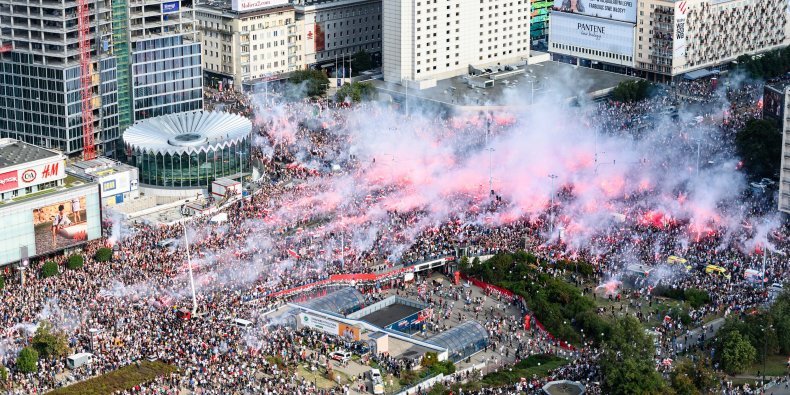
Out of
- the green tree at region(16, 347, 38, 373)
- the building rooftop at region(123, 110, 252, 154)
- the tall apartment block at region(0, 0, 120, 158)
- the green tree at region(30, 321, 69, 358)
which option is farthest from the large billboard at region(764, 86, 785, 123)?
the green tree at region(16, 347, 38, 373)

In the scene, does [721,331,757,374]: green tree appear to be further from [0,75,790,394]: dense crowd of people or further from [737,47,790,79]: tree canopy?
[737,47,790,79]: tree canopy

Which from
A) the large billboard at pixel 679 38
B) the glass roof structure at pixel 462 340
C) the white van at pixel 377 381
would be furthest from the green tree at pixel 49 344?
the large billboard at pixel 679 38

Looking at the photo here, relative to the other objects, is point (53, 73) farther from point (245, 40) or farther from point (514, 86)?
point (514, 86)

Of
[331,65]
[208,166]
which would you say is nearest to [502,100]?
[331,65]

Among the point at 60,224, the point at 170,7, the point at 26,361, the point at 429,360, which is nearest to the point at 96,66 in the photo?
the point at 170,7

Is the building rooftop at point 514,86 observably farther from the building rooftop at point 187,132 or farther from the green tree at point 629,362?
the green tree at point 629,362

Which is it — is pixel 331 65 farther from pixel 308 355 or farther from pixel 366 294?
pixel 308 355
